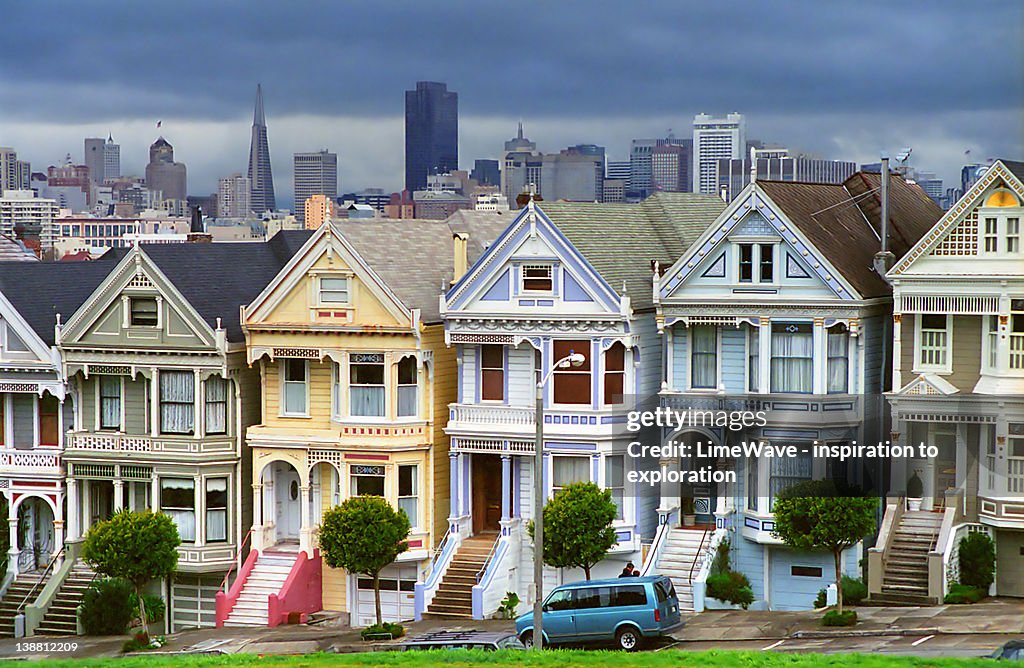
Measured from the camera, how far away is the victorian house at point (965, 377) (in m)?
41.6

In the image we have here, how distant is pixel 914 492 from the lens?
43.5 meters

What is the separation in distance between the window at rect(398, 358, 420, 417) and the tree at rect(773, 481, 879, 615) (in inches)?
386

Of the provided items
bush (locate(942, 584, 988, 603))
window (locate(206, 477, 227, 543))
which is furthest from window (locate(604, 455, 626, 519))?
window (locate(206, 477, 227, 543))

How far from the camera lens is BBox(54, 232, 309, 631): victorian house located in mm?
48125

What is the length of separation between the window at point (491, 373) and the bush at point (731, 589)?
7.15m

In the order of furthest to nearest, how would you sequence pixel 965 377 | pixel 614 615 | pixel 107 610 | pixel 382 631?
pixel 107 610
pixel 382 631
pixel 965 377
pixel 614 615

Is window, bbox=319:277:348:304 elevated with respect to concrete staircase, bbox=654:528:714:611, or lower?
elevated

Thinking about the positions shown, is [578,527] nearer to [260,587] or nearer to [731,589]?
[731,589]

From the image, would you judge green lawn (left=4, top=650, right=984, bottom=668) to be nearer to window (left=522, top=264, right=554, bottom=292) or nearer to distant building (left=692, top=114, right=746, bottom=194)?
window (left=522, top=264, right=554, bottom=292)

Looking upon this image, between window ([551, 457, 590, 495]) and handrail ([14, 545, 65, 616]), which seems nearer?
window ([551, 457, 590, 495])

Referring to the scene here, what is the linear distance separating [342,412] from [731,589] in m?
10.7

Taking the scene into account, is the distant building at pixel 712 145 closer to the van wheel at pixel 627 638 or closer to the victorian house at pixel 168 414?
the victorian house at pixel 168 414

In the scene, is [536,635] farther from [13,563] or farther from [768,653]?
[13,563]

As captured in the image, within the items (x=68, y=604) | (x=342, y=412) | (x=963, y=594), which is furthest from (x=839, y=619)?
(x=68, y=604)
